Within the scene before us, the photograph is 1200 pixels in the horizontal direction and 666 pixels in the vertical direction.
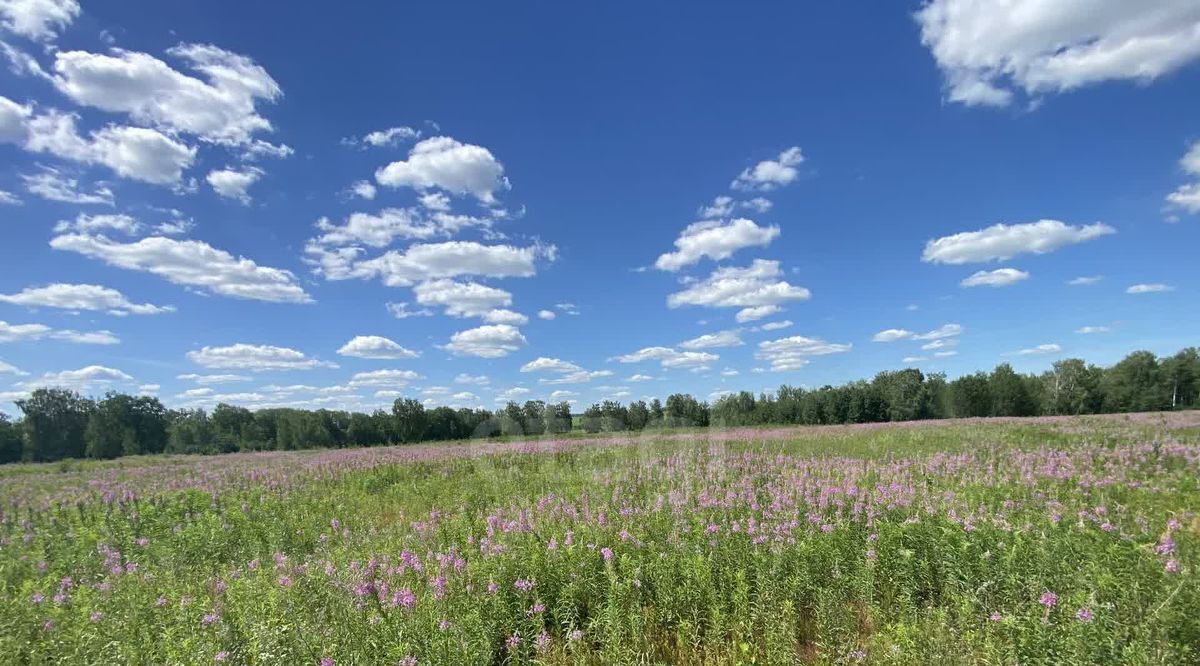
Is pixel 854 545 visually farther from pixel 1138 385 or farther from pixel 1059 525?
pixel 1138 385

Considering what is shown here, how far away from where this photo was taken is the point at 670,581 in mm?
4969

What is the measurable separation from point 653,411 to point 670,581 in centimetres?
6671

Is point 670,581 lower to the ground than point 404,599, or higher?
lower

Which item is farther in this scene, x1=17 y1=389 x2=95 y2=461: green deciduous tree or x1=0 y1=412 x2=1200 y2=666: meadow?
x1=17 y1=389 x2=95 y2=461: green deciduous tree

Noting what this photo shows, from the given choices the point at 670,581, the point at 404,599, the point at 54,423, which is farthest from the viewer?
the point at 54,423

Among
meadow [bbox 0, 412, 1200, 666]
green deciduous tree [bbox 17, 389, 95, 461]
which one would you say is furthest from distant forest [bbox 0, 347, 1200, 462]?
meadow [bbox 0, 412, 1200, 666]

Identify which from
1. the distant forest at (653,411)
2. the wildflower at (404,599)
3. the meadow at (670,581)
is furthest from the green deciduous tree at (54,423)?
the wildflower at (404,599)

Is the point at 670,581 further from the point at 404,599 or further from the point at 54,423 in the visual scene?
the point at 54,423

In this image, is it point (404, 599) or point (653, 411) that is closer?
point (404, 599)

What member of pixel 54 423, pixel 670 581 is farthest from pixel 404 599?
pixel 54 423

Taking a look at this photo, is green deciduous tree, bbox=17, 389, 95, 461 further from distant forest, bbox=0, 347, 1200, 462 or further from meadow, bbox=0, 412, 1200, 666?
meadow, bbox=0, 412, 1200, 666

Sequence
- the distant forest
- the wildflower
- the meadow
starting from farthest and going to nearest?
1. the distant forest
2. the wildflower
3. the meadow

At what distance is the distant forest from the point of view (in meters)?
65.4

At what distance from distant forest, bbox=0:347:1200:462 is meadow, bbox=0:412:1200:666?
2056 inches
